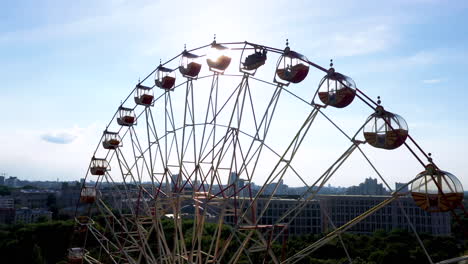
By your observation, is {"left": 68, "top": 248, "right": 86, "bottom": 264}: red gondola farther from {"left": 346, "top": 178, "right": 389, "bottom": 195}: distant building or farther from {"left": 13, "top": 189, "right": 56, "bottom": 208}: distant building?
{"left": 346, "top": 178, "right": 389, "bottom": 195}: distant building

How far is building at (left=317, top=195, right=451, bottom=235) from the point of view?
253 ft

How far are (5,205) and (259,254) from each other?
294 feet

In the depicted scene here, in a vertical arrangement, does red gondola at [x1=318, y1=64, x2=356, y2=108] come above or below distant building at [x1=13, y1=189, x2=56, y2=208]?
above

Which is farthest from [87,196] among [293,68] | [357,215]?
[357,215]

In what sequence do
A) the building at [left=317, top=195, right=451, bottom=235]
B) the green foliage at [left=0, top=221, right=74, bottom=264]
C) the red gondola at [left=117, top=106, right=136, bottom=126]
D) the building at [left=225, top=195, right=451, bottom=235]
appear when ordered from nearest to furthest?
the red gondola at [left=117, top=106, right=136, bottom=126], the green foliage at [left=0, top=221, right=74, bottom=264], the building at [left=317, top=195, right=451, bottom=235], the building at [left=225, top=195, right=451, bottom=235]

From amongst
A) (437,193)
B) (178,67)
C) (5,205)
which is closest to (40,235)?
(178,67)

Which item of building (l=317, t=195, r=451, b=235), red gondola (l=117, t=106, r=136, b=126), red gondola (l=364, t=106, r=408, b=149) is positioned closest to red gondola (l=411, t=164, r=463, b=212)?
red gondola (l=364, t=106, r=408, b=149)

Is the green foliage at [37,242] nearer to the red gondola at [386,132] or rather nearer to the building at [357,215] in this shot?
the building at [357,215]

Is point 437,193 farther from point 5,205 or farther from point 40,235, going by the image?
point 5,205

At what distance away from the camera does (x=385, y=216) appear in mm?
80062

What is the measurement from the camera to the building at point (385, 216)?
77062mm

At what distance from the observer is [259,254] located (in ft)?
141

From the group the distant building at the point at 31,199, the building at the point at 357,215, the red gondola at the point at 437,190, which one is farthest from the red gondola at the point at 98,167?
the distant building at the point at 31,199

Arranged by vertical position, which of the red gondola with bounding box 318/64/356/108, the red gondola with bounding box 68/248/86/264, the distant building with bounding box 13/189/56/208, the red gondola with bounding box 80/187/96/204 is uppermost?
the red gondola with bounding box 318/64/356/108
